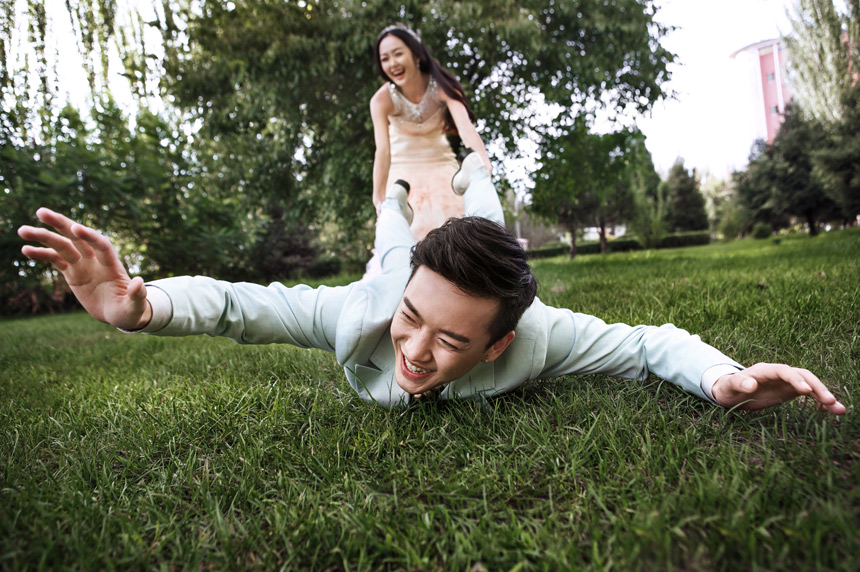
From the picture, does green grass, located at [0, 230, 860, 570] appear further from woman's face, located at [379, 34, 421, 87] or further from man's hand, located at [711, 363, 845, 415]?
woman's face, located at [379, 34, 421, 87]

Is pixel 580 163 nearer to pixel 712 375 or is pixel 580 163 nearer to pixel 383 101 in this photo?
pixel 383 101

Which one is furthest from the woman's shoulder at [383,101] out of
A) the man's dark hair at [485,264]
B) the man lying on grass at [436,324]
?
the man's dark hair at [485,264]

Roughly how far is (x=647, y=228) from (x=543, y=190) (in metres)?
15.5

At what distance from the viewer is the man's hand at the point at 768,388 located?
122cm

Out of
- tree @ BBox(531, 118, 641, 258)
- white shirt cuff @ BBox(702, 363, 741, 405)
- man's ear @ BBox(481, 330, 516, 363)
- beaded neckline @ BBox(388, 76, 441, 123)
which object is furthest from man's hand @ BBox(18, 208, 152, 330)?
tree @ BBox(531, 118, 641, 258)

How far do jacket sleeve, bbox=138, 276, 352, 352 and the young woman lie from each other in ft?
6.15

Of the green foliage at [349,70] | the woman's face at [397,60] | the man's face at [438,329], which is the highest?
the green foliage at [349,70]

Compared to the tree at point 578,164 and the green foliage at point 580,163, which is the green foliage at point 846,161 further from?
the tree at point 578,164

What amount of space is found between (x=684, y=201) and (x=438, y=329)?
1257 inches

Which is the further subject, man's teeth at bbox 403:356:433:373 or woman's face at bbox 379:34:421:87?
woman's face at bbox 379:34:421:87

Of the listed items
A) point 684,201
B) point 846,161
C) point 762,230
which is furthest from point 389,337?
point 684,201

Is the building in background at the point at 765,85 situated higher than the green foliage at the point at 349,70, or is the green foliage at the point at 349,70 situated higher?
the building in background at the point at 765,85

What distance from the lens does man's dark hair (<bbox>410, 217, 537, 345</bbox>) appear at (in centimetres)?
144

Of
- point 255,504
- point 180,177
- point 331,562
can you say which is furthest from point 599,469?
point 180,177
